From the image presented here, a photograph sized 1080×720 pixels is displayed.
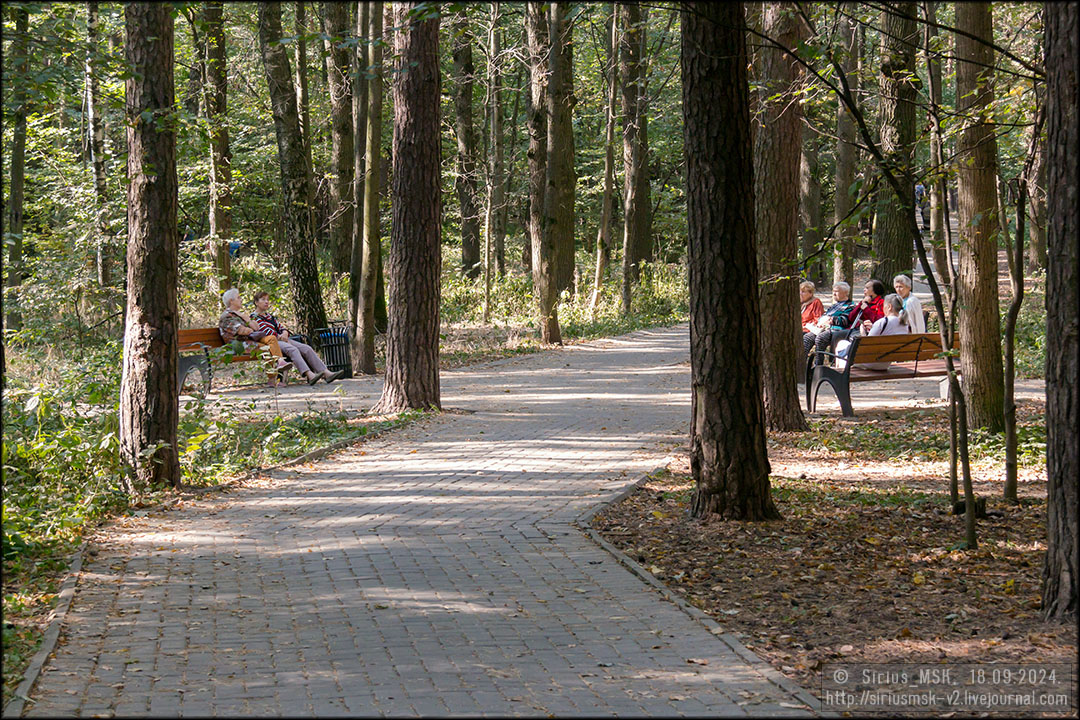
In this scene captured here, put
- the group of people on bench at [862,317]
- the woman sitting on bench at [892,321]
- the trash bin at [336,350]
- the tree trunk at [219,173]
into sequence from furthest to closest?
the tree trunk at [219,173]
the trash bin at [336,350]
the woman sitting on bench at [892,321]
the group of people on bench at [862,317]

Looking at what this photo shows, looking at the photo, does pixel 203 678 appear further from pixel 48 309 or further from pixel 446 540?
pixel 48 309

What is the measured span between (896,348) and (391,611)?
8505 millimetres

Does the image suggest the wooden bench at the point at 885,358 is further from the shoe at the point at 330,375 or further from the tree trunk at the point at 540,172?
the tree trunk at the point at 540,172

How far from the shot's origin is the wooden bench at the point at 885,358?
11977 millimetres

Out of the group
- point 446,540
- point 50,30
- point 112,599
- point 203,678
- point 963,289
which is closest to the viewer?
point 203,678

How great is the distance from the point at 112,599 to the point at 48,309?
15.5 metres

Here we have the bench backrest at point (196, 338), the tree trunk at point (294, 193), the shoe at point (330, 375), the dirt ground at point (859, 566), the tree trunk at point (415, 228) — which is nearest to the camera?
the dirt ground at point (859, 566)

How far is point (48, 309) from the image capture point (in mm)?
19391

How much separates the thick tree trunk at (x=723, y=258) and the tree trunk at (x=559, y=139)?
1337cm

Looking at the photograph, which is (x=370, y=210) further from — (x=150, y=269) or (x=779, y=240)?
(x=150, y=269)

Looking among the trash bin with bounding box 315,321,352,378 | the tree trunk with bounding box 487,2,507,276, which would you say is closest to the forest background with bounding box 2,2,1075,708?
the tree trunk with bounding box 487,2,507,276

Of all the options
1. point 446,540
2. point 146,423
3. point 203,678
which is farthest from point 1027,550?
point 146,423

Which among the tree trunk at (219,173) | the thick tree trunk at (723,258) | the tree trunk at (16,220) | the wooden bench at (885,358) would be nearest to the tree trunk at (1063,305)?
the thick tree trunk at (723,258)

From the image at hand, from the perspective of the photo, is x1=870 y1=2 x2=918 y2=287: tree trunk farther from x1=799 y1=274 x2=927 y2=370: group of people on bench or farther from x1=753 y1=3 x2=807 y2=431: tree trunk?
x1=753 y1=3 x2=807 y2=431: tree trunk
